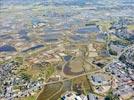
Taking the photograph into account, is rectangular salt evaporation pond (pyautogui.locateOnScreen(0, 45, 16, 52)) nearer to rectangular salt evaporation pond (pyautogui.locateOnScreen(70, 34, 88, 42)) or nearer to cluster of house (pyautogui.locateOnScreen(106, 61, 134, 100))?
rectangular salt evaporation pond (pyautogui.locateOnScreen(70, 34, 88, 42))

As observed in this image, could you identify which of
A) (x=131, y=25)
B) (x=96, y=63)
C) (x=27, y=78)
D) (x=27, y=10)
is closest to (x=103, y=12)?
(x=131, y=25)

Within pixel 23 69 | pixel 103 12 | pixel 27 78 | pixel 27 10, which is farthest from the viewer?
pixel 27 10

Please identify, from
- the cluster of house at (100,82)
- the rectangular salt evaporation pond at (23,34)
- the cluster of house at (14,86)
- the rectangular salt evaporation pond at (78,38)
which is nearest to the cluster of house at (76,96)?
the cluster of house at (100,82)

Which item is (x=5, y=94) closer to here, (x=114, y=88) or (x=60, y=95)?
(x=60, y=95)

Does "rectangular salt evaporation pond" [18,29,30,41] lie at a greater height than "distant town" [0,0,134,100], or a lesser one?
lesser

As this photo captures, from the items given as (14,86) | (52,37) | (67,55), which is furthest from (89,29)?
(14,86)

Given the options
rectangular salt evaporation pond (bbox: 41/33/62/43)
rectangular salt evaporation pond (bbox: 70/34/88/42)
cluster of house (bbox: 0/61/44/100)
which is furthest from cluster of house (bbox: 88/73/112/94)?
rectangular salt evaporation pond (bbox: 41/33/62/43)
